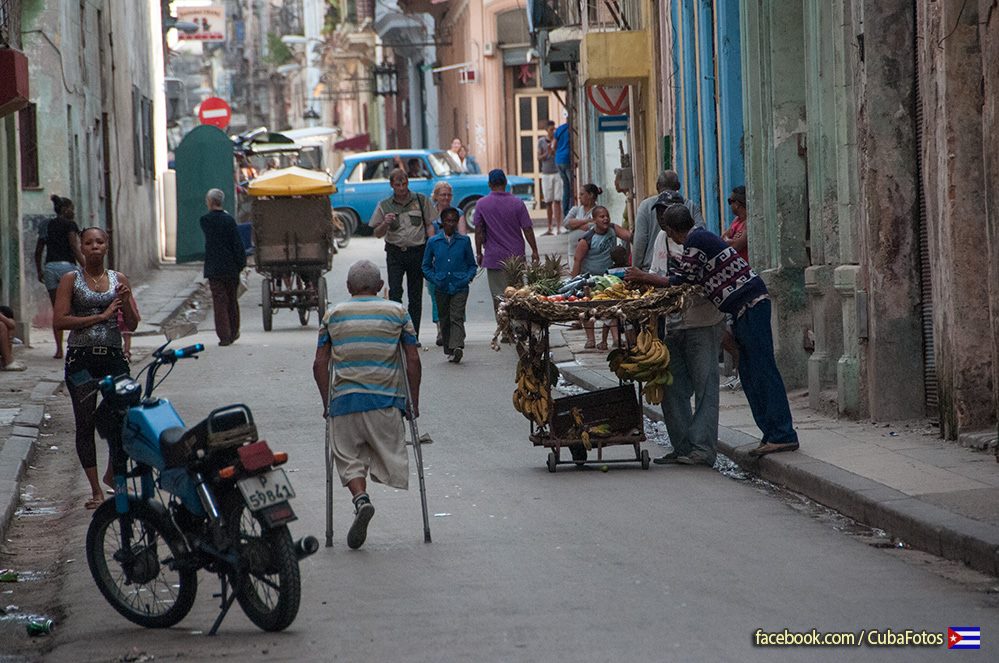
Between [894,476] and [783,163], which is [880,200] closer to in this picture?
[783,163]

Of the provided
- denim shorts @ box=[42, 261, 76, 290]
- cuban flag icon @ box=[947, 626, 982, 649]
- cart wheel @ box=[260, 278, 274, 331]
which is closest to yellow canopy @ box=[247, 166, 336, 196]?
cart wheel @ box=[260, 278, 274, 331]

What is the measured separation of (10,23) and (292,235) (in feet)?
15.1

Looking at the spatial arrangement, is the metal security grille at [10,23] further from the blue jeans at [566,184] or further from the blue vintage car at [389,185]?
the blue vintage car at [389,185]

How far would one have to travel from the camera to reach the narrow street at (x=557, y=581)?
686 centimetres

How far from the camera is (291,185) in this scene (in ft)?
79.6

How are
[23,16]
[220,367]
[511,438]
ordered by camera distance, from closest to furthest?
[511,438]
[220,367]
[23,16]

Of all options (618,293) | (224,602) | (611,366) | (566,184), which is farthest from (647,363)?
(566,184)

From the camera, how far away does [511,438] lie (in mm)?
13758

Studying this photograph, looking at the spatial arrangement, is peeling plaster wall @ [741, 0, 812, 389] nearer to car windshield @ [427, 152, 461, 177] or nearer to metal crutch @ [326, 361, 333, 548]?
metal crutch @ [326, 361, 333, 548]

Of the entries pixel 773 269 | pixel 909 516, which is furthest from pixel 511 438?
pixel 909 516

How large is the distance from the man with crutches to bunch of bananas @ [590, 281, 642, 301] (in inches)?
106

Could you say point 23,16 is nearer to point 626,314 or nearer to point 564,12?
point 564,12

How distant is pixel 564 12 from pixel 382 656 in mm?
26779

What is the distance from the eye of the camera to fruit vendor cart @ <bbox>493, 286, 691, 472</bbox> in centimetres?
1164
